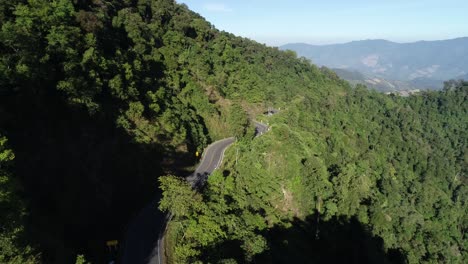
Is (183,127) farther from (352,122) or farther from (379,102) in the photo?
(379,102)

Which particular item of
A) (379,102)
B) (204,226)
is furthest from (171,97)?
(379,102)

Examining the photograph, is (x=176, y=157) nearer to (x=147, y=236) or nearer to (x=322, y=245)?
(x=147, y=236)

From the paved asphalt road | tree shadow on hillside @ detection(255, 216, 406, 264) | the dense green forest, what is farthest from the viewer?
tree shadow on hillside @ detection(255, 216, 406, 264)

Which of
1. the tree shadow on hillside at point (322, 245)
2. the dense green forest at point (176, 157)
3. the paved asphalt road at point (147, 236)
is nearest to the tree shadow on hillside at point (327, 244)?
the tree shadow on hillside at point (322, 245)

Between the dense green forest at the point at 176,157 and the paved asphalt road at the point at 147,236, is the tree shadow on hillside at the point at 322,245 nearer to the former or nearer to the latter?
the dense green forest at the point at 176,157

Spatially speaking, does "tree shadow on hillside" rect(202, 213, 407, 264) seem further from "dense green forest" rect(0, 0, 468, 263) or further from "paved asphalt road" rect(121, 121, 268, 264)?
Answer: "paved asphalt road" rect(121, 121, 268, 264)

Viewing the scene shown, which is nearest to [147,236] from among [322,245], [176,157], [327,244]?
[176,157]

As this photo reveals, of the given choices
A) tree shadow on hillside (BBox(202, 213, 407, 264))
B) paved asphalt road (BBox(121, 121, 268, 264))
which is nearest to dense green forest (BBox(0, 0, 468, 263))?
tree shadow on hillside (BBox(202, 213, 407, 264))
